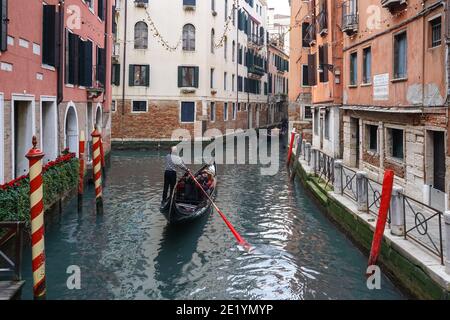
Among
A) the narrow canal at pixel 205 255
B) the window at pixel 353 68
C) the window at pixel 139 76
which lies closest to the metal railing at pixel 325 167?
the narrow canal at pixel 205 255

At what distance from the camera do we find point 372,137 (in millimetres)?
13734

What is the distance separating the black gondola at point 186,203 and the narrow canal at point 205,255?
11.7 inches

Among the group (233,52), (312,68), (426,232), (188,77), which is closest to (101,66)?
(312,68)

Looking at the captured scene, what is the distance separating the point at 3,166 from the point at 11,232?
9.66 ft

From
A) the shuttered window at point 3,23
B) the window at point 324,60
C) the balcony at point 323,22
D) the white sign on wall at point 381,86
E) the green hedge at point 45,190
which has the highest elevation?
the balcony at point 323,22

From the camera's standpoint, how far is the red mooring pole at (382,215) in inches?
279

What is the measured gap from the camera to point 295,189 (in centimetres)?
1561

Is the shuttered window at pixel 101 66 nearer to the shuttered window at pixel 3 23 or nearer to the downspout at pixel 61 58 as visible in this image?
the downspout at pixel 61 58

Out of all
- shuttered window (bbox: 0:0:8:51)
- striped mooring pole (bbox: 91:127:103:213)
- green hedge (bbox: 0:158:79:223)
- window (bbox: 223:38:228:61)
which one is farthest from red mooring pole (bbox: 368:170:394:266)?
window (bbox: 223:38:228:61)

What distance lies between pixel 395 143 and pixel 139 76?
19387 millimetres

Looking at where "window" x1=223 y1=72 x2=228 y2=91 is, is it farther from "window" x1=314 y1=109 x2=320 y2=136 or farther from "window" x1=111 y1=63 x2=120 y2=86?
"window" x1=314 y1=109 x2=320 y2=136

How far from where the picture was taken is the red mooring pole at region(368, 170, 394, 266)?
279 inches

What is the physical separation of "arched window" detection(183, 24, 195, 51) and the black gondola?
16.2m

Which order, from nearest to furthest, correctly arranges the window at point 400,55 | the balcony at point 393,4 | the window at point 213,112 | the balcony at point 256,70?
the balcony at point 393,4
the window at point 400,55
the window at point 213,112
the balcony at point 256,70
